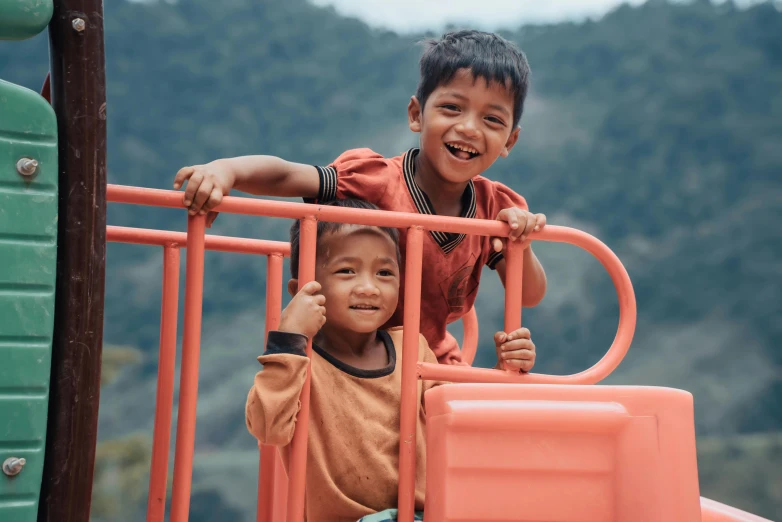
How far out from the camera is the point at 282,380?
4.42 feet

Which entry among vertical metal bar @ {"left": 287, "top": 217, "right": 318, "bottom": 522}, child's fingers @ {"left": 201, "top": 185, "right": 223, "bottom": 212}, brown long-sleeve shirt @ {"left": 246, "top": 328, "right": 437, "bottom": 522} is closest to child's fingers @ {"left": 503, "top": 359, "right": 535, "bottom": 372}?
brown long-sleeve shirt @ {"left": 246, "top": 328, "right": 437, "bottom": 522}

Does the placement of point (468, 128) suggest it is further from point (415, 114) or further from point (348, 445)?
point (348, 445)

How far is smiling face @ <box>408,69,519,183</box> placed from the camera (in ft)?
6.01

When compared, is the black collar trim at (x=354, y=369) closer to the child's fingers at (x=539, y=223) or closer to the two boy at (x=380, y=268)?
the two boy at (x=380, y=268)

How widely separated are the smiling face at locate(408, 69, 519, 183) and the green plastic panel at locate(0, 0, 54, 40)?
92 cm

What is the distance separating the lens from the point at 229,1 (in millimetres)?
14539

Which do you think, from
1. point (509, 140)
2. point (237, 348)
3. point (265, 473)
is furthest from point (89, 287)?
point (237, 348)

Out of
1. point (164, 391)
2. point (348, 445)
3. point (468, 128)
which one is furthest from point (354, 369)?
point (468, 128)

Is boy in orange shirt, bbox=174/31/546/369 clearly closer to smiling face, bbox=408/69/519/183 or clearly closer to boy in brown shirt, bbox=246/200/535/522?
smiling face, bbox=408/69/519/183

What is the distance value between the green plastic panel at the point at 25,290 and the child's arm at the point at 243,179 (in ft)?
0.89

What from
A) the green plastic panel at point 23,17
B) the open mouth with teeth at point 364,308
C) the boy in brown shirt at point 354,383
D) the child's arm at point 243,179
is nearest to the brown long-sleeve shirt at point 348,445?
the boy in brown shirt at point 354,383

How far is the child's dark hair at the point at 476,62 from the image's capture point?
1.84 meters

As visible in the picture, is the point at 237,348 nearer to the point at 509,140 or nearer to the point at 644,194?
the point at 644,194

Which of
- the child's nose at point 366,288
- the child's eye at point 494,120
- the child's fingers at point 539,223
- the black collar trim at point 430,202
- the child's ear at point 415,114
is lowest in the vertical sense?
the child's nose at point 366,288
